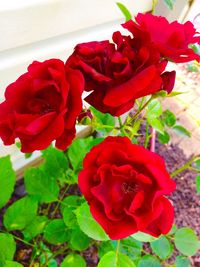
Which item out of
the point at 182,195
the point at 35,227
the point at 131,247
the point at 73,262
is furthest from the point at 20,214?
the point at 182,195

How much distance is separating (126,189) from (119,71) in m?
0.18

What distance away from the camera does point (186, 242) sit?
0.93 m

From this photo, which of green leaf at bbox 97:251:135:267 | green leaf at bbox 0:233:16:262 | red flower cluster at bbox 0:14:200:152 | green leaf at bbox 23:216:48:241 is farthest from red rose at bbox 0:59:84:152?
green leaf at bbox 23:216:48:241

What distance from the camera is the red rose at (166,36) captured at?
522mm

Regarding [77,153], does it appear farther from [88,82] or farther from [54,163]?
[88,82]

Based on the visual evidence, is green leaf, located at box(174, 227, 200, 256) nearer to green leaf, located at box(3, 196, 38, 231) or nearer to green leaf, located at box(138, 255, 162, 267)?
green leaf, located at box(138, 255, 162, 267)

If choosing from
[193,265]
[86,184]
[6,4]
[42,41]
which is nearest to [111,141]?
[86,184]

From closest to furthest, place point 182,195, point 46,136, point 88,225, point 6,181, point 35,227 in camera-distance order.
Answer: point 46,136, point 88,225, point 6,181, point 35,227, point 182,195

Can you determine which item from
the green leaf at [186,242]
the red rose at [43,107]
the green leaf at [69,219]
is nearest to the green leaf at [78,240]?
the green leaf at [69,219]

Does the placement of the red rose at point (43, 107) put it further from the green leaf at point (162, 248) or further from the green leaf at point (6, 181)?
the green leaf at point (162, 248)

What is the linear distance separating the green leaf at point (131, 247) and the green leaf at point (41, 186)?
0.24 m

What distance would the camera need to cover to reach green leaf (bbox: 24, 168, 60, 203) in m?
1.01

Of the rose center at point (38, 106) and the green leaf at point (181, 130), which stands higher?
the rose center at point (38, 106)

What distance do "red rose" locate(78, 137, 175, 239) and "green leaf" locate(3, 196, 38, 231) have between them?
0.51m
